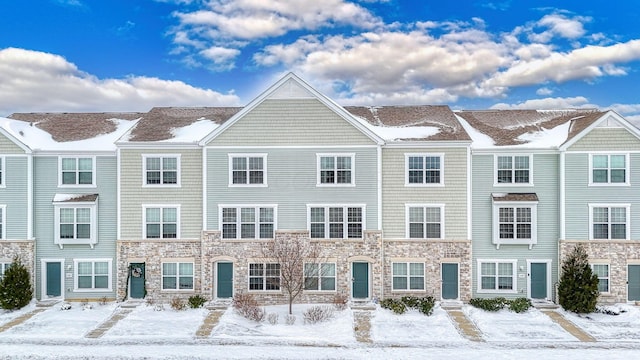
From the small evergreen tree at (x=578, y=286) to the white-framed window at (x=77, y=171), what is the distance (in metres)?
24.4

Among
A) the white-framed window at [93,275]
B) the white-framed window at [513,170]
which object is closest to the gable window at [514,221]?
the white-framed window at [513,170]

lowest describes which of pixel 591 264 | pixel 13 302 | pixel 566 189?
pixel 13 302

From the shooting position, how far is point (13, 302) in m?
25.5

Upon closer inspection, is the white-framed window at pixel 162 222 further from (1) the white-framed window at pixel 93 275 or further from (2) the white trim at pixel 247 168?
(2) the white trim at pixel 247 168

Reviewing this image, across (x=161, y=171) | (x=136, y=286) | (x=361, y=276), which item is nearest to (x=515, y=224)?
(x=361, y=276)

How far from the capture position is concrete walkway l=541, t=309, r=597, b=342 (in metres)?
21.6

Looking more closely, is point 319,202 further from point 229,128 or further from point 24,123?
point 24,123

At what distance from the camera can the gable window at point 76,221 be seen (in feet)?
88.0

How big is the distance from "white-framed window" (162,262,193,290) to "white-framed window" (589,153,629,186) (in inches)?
828

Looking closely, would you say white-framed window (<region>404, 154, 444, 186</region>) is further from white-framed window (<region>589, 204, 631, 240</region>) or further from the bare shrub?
white-framed window (<region>589, 204, 631, 240</region>)

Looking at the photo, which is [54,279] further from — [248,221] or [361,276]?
[361,276]

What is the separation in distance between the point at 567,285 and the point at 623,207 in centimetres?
508

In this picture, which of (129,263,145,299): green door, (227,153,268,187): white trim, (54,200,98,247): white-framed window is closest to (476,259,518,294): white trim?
(227,153,268,187): white trim

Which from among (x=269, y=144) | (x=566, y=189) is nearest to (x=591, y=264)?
(x=566, y=189)
